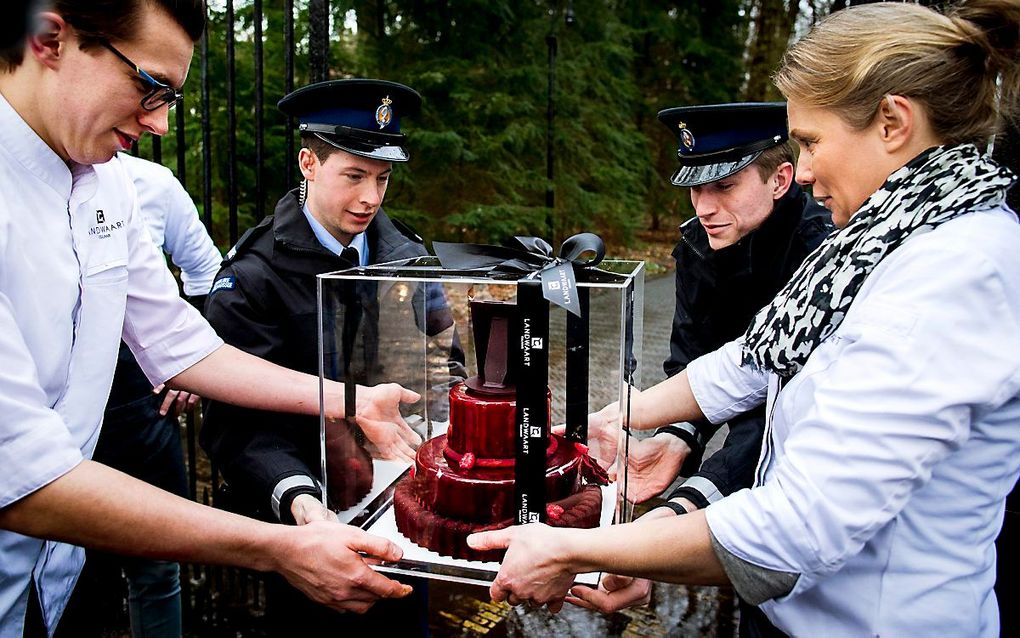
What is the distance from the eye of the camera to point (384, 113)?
2609mm

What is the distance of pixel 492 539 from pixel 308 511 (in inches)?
22.4

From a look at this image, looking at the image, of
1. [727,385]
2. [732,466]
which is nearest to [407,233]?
[727,385]

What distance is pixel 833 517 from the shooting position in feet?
4.09

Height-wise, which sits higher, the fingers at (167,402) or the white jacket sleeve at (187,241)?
the white jacket sleeve at (187,241)

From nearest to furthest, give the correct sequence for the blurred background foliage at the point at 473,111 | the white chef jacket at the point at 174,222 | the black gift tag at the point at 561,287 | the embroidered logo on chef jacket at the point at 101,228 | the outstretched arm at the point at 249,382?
the black gift tag at the point at 561,287 → the embroidered logo on chef jacket at the point at 101,228 → the outstretched arm at the point at 249,382 → the white chef jacket at the point at 174,222 → the blurred background foliage at the point at 473,111

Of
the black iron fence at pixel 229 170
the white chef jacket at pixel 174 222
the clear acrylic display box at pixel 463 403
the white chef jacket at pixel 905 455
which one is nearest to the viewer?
the white chef jacket at pixel 905 455

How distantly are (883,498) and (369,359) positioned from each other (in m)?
1.15

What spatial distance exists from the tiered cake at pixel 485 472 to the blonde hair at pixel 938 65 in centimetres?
78

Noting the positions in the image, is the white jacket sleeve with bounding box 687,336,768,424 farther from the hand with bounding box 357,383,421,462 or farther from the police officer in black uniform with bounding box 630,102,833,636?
the hand with bounding box 357,383,421,462

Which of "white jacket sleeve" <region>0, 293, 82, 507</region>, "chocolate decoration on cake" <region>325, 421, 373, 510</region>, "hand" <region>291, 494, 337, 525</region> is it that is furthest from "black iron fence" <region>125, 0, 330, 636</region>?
"white jacket sleeve" <region>0, 293, 82, 507</region>

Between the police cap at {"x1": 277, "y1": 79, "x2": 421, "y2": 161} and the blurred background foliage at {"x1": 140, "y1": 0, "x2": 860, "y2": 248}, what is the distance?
317 centimetres

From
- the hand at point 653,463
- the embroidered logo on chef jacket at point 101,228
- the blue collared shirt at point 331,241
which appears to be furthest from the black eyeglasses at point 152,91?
the hand at point 653,463

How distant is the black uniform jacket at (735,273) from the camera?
99.4 inches

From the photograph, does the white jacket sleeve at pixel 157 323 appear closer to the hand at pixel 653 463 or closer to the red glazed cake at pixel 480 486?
the red glazed cake at pixel 480 486
